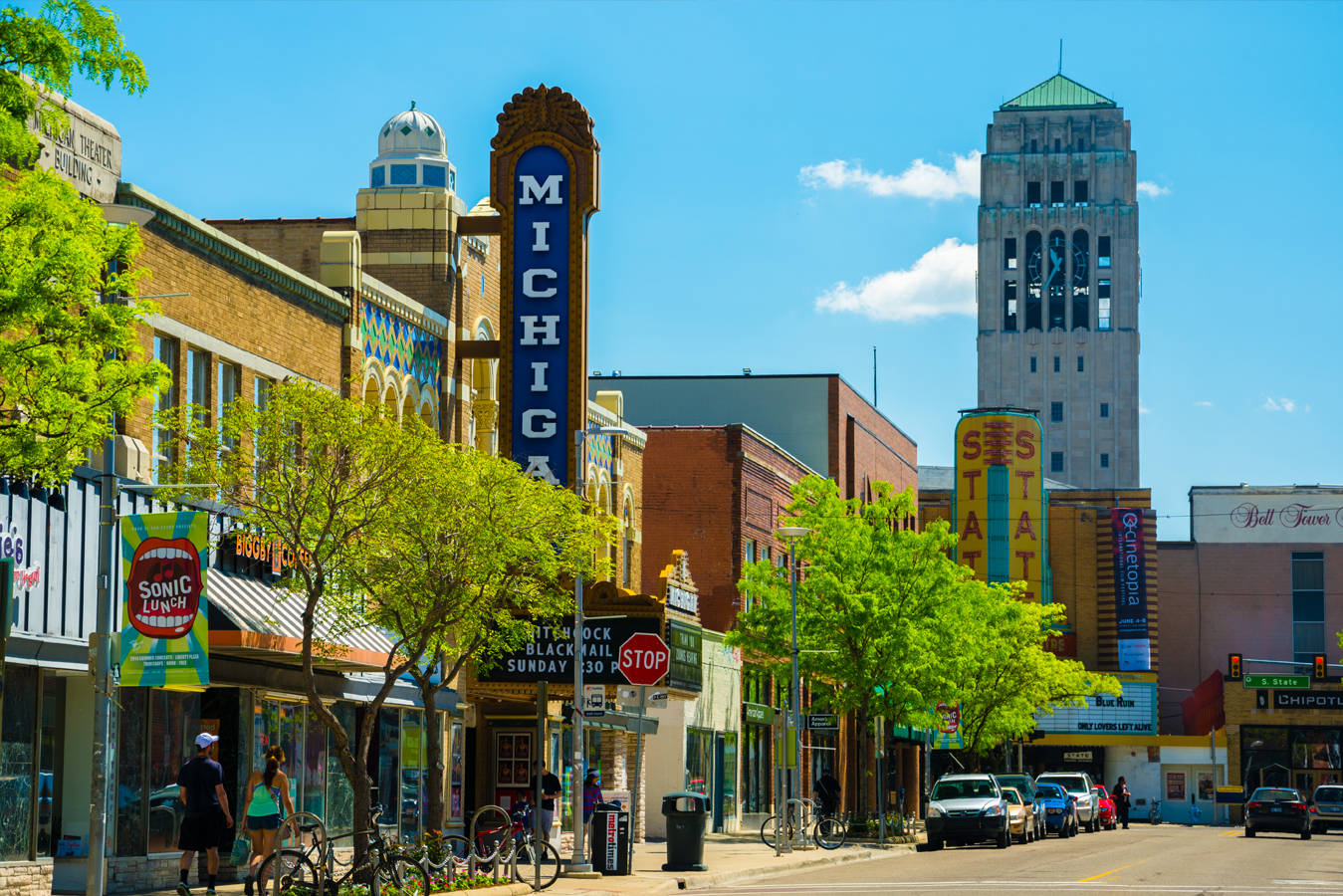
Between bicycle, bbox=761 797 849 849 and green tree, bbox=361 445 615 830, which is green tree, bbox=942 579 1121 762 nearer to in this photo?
bicycle, bbox=761 797 849 849

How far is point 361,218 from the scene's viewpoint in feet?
118

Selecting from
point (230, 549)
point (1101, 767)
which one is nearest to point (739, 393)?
point (1101, 767)

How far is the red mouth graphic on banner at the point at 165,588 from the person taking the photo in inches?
713

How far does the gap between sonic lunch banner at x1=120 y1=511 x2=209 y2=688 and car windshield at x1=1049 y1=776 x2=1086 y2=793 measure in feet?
150

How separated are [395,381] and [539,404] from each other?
9.56ft

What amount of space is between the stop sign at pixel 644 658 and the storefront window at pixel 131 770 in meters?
9.08

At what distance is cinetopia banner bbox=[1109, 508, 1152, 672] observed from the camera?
302 feet

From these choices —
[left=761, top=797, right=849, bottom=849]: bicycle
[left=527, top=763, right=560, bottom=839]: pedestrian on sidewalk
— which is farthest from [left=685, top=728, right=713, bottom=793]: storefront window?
[left=527, top=763, right=560, bottom=839]: pedestrian on sidewalk

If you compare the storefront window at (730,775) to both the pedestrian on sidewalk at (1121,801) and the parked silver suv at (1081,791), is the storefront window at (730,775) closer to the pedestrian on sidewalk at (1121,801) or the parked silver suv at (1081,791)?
the parked silver suv at (1081,791)

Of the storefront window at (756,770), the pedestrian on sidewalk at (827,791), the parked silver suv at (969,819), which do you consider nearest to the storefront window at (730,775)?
the storefront window at (756,770)

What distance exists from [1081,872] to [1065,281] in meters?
114

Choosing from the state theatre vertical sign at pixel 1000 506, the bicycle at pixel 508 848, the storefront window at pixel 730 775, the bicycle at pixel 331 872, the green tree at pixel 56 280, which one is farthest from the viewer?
the state theatre vertical sign at pixel 1000 506

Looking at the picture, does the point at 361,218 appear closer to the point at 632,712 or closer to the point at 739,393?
the point at 632,712

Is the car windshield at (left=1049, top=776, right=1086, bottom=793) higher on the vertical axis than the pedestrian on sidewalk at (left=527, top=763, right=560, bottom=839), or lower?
lower
